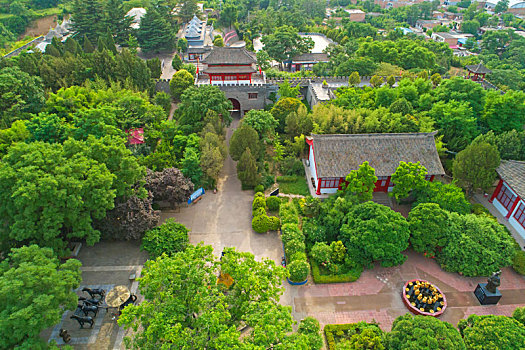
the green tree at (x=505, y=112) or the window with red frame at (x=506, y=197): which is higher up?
the green tree at (x=505, y=112)

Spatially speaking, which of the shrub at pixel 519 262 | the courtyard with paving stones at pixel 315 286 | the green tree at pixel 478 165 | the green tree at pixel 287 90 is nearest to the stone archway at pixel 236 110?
the green tree at pixel 287 90

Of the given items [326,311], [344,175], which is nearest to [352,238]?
[326,311]

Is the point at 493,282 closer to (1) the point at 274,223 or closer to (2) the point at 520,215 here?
(2) the point at 520,215

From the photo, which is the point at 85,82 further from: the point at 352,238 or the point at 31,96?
the point at 352,238

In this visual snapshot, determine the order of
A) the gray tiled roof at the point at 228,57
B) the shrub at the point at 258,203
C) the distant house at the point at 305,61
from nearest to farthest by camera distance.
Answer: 1. the shrub at the point at 258,203
2. the gray tiled roof at the point at 228,57
3. the distant house at the point at 305,61

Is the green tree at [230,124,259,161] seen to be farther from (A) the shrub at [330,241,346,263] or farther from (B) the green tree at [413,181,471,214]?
(B) the green tree at [413,181,471,214]

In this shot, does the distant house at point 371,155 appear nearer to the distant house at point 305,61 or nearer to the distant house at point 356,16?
the distant house at point 305,61
